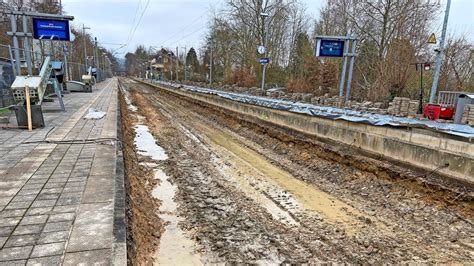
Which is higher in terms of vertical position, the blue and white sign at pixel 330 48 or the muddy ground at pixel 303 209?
the blue and white sign at pixel 330 48

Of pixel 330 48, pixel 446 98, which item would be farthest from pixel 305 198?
pixel 446 98

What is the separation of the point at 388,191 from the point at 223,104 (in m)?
13.3

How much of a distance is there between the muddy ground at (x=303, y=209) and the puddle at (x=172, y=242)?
5cm

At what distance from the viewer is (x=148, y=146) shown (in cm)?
978

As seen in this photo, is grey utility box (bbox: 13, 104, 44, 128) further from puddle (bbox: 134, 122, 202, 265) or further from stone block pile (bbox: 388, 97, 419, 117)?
stone block pile (bbox: 388, 97, 419, 117)

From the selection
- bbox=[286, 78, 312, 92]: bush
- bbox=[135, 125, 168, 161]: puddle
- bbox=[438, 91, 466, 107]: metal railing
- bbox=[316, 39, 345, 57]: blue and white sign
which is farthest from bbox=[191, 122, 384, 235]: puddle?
bbox=[286, 78, 312, 92]: bush

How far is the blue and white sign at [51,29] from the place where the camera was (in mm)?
12391

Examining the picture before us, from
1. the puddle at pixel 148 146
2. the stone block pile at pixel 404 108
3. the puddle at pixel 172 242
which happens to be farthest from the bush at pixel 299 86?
the puddle at pixel 172 242

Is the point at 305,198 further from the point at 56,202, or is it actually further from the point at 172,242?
the point at 56,202

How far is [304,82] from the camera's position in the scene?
1120 inches

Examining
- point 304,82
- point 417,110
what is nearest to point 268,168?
point 417,110

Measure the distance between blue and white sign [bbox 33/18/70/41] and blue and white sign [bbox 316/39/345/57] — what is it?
1126cm

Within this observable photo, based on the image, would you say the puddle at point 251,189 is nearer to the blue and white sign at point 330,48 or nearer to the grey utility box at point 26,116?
the grey utility box at point 26,116

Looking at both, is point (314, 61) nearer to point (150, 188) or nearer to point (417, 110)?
point (417, 110)
